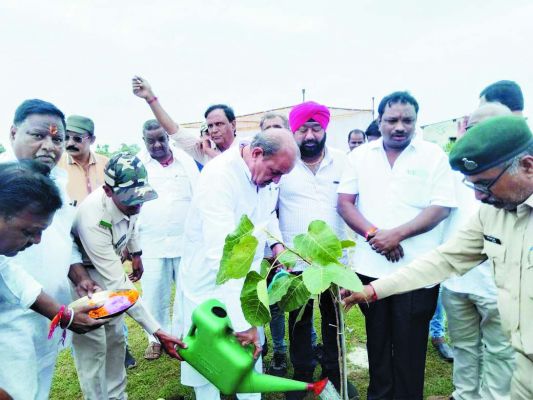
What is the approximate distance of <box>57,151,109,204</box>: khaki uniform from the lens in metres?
4.03

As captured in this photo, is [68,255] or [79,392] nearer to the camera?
[68,255]

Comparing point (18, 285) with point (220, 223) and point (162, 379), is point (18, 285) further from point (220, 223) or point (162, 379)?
point (162, 379)

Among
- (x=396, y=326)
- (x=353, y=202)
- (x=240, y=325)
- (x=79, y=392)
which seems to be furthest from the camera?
(x=79, y=392)

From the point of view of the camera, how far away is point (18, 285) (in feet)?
6.35

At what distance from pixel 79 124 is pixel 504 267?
12.1 feet

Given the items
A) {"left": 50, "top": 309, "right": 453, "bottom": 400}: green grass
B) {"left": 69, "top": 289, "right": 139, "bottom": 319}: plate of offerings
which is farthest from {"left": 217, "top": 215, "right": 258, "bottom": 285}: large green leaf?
{"left": 50, "top": 309, "right": 453, "bottom": 400}: green grass

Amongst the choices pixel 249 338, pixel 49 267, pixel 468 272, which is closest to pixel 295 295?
pixel 249 338

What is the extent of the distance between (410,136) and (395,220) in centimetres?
63

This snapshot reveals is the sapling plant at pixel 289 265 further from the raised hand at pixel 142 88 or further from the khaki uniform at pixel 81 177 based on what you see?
the khaki uniform at pixel 81 177

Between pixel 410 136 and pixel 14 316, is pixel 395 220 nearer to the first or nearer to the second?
pixel 410 136

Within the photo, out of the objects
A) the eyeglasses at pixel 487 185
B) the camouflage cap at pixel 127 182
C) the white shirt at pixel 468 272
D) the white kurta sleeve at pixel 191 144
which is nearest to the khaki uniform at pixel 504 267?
the eyeglasses at pixel 487 185

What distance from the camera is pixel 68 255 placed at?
92.7 inches

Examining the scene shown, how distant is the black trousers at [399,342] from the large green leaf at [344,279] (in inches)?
60.0

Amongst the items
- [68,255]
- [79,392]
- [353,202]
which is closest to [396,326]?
[353,202]
